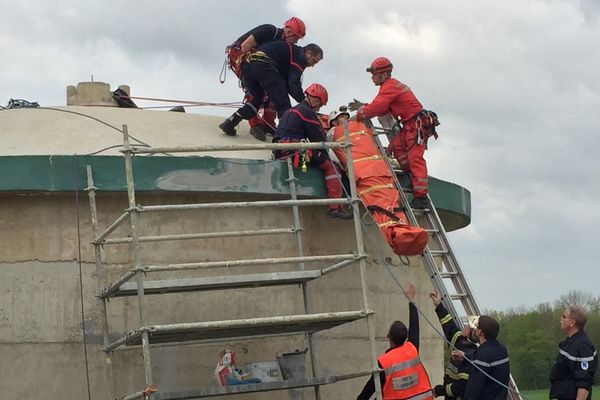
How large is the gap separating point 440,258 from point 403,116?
1380mm

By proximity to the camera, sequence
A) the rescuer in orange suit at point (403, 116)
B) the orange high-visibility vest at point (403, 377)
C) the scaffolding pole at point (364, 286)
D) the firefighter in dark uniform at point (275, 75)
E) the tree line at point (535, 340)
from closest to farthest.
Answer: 1. the scaffolding pole at point (364, 286)
2. the orange high-visibility vest at point (403, 377)
3. the rescuer in orange suit at point (403, 116)
4. the firefighter in dark uniform at point (275, 75)
5. the tree line at point (535, 340)

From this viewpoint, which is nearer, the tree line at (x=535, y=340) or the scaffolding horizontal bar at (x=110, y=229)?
the scaffolding horizontal bar at (x=110, y=229)

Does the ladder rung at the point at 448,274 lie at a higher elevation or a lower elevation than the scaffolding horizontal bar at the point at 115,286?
higher

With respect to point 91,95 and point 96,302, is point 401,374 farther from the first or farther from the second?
point 91,95

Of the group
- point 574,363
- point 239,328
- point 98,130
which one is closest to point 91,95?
point 98,130

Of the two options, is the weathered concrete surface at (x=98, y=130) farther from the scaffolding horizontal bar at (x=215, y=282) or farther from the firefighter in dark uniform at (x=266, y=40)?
the scaffolding horizontal bar at (x=215, y=282)

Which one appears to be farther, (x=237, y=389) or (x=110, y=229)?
(x=110, y=229)

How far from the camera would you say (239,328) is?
939 centimetres

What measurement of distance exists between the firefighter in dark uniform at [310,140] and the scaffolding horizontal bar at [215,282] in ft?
3.47

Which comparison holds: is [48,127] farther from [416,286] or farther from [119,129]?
[416,286]

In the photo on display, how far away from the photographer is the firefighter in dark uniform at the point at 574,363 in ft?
31.8

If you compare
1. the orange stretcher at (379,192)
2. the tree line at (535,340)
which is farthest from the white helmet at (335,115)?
the tree line at (535,340)

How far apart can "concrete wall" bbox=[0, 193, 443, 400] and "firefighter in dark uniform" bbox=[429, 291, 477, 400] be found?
91 centimetres

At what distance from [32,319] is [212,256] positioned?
1494 millimetres
